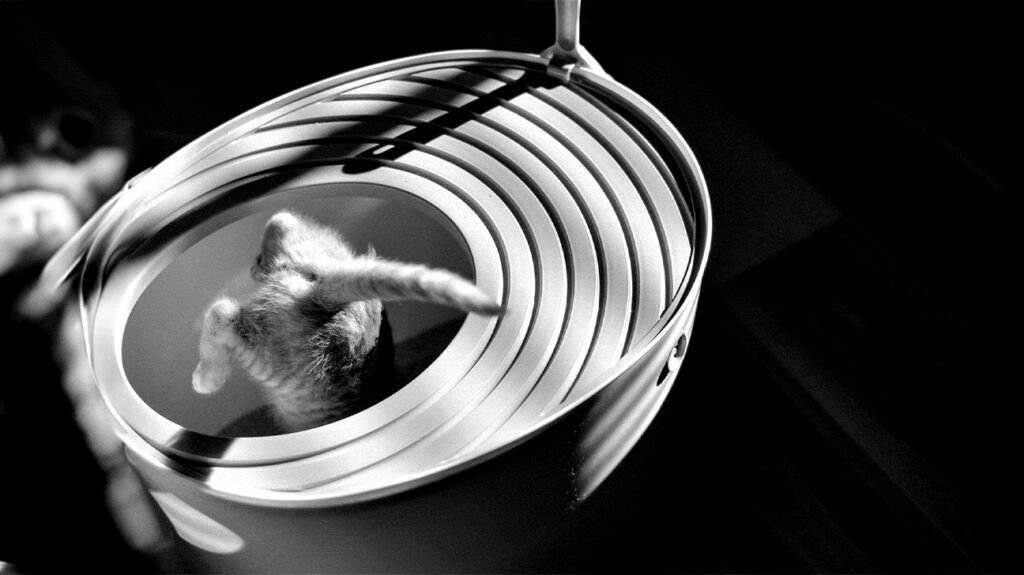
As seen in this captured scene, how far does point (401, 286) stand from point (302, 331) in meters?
0.15

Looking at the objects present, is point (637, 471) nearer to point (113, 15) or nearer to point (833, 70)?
point (833, 70)

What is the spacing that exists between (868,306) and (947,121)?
20 centimetres

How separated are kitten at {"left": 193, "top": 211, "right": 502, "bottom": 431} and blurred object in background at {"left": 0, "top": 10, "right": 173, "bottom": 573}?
0.36 ft

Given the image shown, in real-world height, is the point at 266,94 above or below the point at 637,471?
above

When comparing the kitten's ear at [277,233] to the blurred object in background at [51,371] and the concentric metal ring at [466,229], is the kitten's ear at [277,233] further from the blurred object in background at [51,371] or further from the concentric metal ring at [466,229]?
the blurred object in background at [51,371]

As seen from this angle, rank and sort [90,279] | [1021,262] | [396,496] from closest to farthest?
[396,496] < [90,279] < [1021,262]

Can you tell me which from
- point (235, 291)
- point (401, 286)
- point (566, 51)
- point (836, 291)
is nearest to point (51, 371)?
point (235, 291)

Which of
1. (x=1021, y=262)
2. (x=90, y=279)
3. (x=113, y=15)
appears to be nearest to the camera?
(x=90, y=279)

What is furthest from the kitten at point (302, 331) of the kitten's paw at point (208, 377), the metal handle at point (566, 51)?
the metal handle at point (566, 51)

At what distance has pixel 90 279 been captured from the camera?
0.61 metres

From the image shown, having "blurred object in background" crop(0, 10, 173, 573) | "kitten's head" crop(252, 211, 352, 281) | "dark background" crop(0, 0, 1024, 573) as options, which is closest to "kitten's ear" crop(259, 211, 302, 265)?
"kitten's head" crop(252, 211, 352, 281)

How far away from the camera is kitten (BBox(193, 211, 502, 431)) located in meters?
0.60

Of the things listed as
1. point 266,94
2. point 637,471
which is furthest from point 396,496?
point 266,94

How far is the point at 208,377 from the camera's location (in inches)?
23.9
